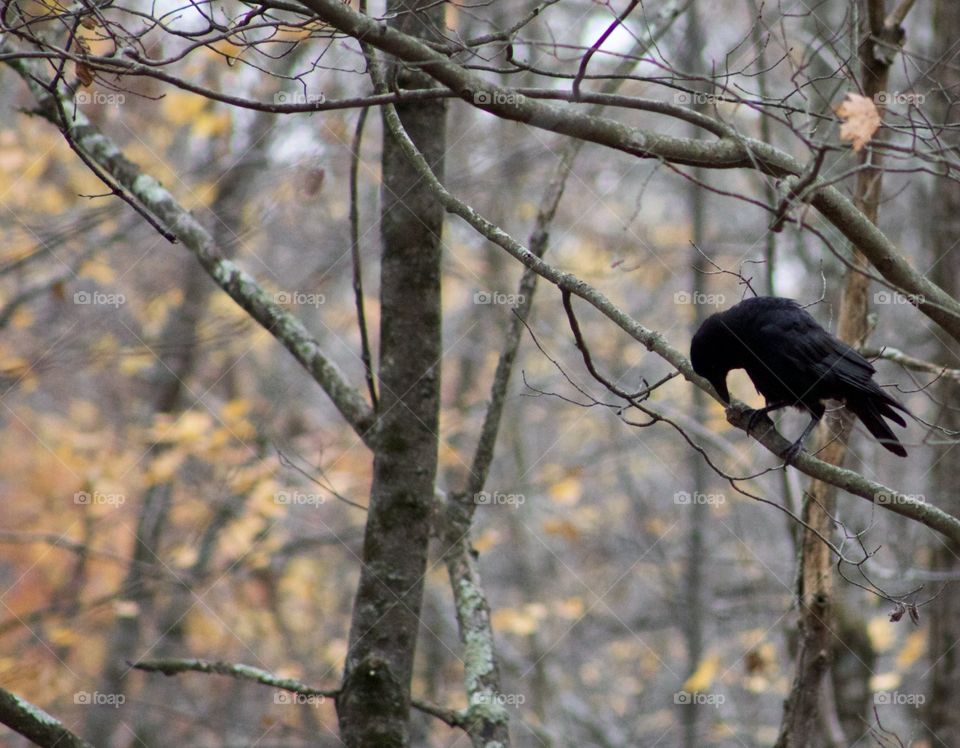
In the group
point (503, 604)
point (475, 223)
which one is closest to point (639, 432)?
point (503, 604)

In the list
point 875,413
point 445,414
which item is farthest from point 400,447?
point 445,414

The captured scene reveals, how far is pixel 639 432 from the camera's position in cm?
966

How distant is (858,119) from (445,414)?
6.88 meters

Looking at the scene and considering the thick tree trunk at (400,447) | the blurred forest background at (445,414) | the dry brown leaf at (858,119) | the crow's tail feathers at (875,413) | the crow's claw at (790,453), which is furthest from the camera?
the blurred forest background at (445,414)

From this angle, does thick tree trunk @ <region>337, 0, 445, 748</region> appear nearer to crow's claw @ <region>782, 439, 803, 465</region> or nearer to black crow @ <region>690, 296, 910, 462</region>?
black crow @ <region>690, 296, 910, 462</region>

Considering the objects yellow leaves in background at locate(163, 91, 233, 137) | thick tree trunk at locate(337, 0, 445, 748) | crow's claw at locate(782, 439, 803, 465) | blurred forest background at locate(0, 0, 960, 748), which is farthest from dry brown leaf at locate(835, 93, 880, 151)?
yellow leaves in background at locate(163, 91, 233, 137)

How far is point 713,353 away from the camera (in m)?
3.86

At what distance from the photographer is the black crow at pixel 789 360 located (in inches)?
148

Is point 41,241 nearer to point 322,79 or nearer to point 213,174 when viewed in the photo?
point 213,174

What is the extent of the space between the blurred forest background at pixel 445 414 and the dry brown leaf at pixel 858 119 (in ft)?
4.04

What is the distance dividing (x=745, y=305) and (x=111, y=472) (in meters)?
6.18

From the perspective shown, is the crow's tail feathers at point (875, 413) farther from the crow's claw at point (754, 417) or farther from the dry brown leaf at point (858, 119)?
the dry brown leaf at point (858, 119)

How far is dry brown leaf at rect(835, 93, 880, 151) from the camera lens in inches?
92.7

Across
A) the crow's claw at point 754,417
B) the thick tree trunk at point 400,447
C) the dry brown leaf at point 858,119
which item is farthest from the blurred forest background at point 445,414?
the dry brown leaf at point 858,119
